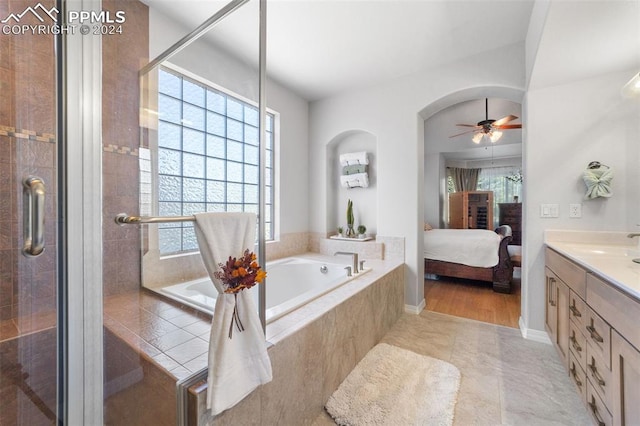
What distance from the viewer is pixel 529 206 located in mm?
2242

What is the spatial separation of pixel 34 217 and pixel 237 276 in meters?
0.67

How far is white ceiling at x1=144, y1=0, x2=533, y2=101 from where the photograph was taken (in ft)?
5.97

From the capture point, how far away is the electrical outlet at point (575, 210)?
2.10 m

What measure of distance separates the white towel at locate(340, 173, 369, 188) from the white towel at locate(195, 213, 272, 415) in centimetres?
239

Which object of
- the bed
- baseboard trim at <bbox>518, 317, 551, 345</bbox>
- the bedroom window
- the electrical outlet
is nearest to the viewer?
the electrical outlet

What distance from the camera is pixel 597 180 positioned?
78.1 inches

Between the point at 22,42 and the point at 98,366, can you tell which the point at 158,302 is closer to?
the point at 98,366

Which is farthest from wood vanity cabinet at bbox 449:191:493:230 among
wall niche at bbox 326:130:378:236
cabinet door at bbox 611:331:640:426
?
cabinet door at bbox 611:331:640:426

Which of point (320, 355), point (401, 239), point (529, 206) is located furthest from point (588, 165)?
point (320, 355)

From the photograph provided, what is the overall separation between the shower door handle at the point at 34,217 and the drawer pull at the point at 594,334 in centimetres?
223

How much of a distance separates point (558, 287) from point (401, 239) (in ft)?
4.40

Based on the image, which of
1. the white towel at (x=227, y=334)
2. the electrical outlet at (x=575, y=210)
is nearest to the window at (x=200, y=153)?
the white towel at (x=227, y=334)

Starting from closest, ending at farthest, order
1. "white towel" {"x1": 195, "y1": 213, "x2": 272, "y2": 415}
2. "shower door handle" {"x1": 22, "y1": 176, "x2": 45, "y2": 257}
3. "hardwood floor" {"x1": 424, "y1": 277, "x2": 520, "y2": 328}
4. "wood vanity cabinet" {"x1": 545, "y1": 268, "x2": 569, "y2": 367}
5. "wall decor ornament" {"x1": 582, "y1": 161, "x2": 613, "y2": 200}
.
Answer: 1. "shower door handle" {"x1": 22, "y1": 176, "x2": 45, "y2": 257}
2. "white towel" {"x1": 195, "y1": 213, "x2": 272, "y2": 415}
3. "wood vanity cabinet" {"x1": 545, "y1": 268, "x2": 569, "y2": 367}
4. "wall decor ornament" {"x1": 582, "y1": 161, "x2": 613, "y2": 200}
5. "hardwood floor" {"x1": 424, "y1": 277, "x2": 520, "y2": 328}

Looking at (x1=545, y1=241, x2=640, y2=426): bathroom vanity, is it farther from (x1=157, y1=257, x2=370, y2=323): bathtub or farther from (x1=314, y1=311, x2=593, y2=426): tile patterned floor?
(x1=157, y1=257, x2=370, y2=323): bathtub
